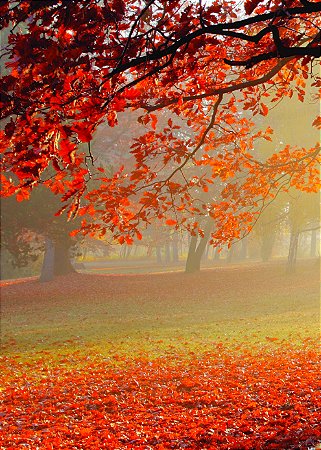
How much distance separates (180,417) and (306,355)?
5288mm

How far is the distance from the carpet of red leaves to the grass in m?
2.40

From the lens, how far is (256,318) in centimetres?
1841

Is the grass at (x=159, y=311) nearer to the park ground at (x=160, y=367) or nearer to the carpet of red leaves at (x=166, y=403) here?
the park ground at (x=160, y=367)

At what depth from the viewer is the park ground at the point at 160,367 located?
5.73 meters

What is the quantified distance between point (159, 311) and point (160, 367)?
32.0 ft

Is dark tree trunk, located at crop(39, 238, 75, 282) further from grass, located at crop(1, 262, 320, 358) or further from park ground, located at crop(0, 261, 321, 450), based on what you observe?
park ground, located at crop(0, 261, 321, 450)

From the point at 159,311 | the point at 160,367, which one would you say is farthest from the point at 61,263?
the point at 160,367

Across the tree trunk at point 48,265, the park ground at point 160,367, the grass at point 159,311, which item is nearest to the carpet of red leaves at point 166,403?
the park ground at point 160,367

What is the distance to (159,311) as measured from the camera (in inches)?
802

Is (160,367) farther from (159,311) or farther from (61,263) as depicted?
(61,263)

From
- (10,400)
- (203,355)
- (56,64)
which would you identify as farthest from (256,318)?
(56,64)

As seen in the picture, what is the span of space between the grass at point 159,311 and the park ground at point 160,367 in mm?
55

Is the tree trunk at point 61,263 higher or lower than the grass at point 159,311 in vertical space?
higher

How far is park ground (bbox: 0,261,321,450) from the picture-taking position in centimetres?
573
